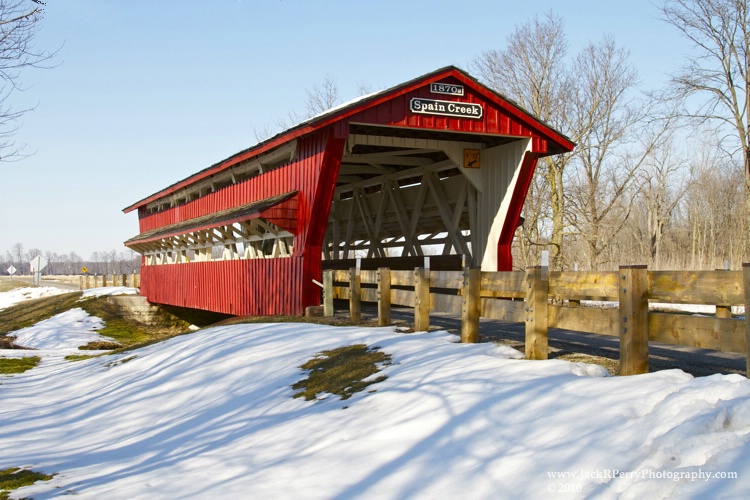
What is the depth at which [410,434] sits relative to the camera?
17.0 feet

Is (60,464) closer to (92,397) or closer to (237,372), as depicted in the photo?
(237,372)

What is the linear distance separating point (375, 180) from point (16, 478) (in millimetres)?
15462

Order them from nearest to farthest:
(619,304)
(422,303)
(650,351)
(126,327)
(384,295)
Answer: (619,304) → (650,351) → (422,303) → (384,295) → (126,327)

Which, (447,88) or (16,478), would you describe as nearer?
(16,478)

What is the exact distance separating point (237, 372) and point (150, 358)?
12.2ft

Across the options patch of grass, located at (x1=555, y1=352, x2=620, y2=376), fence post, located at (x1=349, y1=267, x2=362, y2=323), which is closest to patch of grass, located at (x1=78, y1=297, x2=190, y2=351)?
fence post, located at (x1=349, y1=267, x2=362, y2=323)

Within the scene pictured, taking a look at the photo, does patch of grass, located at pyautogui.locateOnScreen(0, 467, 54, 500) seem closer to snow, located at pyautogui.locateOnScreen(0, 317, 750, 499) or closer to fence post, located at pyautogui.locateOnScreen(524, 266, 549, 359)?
snow, located at pyautogui.locateOnScreen(0, 317, 750, 499)

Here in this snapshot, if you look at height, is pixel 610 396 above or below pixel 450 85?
below

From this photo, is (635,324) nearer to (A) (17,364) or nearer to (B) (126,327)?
(A) (17,364)

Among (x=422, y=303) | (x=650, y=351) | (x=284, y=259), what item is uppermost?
(x=284, y=259)

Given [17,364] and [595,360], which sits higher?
[595,360]

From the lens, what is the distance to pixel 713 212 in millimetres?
46344

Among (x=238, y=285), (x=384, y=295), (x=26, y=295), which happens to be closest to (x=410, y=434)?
(x=384, y=295)

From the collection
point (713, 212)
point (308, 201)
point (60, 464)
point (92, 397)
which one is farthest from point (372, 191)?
point (713, 212)
